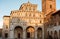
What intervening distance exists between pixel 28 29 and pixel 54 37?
9.10m

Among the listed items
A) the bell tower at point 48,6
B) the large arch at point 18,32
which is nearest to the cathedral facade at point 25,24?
the large arch at point 18,32

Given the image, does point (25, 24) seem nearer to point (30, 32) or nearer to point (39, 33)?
point (30, 32)

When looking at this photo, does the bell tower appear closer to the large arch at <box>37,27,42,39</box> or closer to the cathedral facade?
the cathedral facade

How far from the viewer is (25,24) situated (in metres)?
41.8

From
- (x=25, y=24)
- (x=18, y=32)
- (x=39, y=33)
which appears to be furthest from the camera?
(x=39, y=33)

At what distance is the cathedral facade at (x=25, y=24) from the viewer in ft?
136

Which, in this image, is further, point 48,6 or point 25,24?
point 48,6

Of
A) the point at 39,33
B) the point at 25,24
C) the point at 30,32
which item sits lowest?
the point at 39,33

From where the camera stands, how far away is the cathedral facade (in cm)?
4144

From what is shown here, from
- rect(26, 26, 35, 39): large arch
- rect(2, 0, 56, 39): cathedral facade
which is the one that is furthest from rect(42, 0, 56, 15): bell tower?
rect(26, 26, 35, 39): large arch

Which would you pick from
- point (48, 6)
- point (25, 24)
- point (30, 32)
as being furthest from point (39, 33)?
point (48, 6)

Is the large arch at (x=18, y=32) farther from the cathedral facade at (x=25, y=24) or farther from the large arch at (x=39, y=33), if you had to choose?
the large arch at (x=39, y=33)

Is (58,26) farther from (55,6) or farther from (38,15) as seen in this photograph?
(55,6)

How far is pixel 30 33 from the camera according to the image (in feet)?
141
